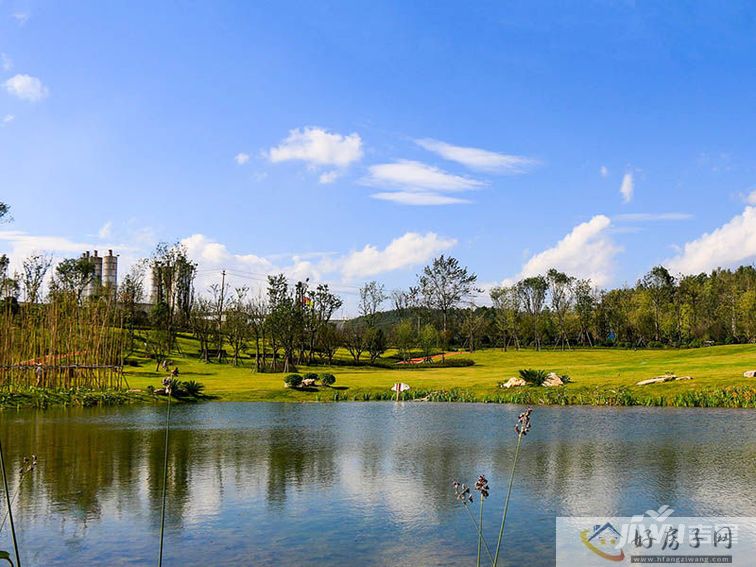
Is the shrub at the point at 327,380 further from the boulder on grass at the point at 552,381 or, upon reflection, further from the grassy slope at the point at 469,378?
the boulder on grass at the point at 552,381

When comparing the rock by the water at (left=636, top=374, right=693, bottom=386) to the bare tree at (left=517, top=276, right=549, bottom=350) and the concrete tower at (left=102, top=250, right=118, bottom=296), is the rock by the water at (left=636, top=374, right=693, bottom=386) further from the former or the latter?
the concrete tower at (left=102, top=250, right=118, bottom=296)

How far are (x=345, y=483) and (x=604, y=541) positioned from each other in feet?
24.7

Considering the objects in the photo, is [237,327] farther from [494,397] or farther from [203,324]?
[494,397]

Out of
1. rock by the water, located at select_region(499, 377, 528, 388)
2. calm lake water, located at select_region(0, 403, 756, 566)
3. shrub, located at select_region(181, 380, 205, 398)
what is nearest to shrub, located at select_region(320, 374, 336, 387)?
Result: shrub, located at select_region(181, 380, 205, 398)

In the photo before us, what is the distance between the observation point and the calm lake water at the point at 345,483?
1260 cm

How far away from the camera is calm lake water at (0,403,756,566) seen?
12.6 m

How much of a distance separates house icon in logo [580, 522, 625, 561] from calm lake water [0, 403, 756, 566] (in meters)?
0.70

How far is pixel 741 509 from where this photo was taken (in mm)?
14477

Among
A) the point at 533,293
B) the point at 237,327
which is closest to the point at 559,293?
the point at 533,293

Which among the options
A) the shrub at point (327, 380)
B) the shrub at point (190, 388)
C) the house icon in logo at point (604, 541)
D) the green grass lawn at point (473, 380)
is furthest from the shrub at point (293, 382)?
the house icon in logo at point (604, 541)

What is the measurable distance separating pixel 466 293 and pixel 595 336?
1039 inches

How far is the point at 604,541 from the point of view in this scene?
12.6 metres

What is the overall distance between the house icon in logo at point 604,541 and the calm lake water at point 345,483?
0.70 m

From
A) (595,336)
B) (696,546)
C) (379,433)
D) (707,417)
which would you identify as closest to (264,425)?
(379,433)
